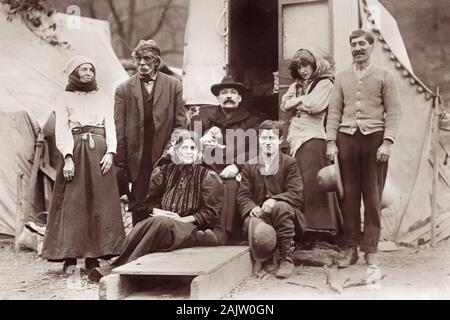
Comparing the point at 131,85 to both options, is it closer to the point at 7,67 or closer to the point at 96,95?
the point at 96,95

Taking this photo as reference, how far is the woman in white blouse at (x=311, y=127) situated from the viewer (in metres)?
4.25

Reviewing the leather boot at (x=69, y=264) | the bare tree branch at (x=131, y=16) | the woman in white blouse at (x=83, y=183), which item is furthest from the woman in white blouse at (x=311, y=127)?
the bare tree branch at (x=131, y=16)

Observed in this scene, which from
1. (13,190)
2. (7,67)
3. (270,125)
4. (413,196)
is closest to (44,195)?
(13,190)

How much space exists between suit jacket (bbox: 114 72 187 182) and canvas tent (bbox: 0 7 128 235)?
0.39m

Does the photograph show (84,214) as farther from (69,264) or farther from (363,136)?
(363,136)

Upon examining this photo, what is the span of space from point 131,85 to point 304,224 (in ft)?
5.05

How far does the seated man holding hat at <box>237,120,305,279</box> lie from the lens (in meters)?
3.98

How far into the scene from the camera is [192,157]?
4176 mm

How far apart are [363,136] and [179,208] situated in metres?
1.22

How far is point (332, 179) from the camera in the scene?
4.05 meters

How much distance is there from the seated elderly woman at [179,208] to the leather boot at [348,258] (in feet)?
2.55

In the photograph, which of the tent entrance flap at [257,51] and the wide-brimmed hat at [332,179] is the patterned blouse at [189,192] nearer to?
the wide-brimmed hat at [332,179]

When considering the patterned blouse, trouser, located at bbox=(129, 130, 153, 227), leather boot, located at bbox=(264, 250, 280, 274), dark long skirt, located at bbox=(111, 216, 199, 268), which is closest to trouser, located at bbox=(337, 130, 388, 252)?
leather boot, located at bbox=(264, 250, 280, 274)

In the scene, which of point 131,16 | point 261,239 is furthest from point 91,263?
point 131,16
